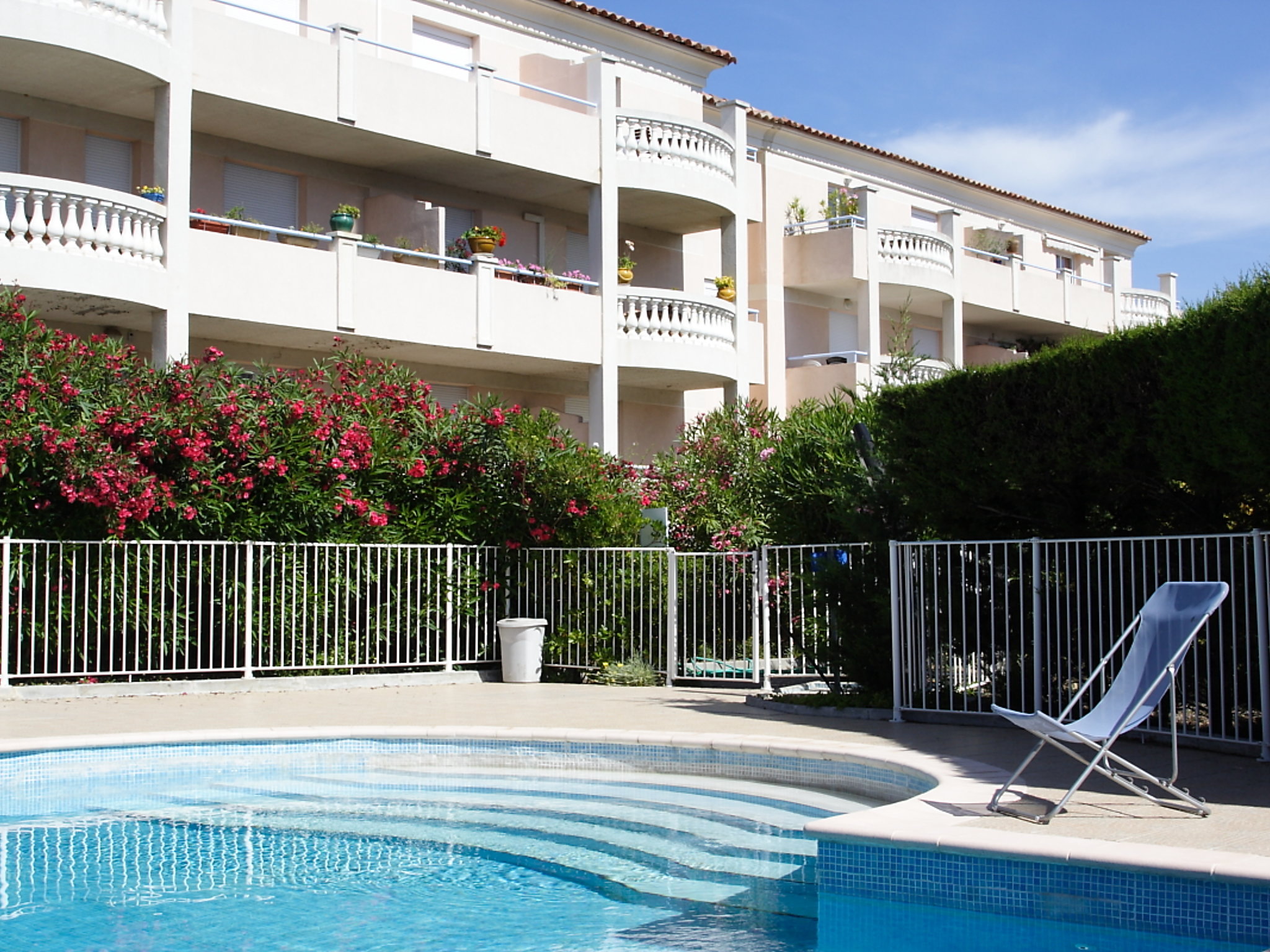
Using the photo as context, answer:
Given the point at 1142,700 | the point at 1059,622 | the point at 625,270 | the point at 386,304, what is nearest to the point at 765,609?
the point at 1059,622

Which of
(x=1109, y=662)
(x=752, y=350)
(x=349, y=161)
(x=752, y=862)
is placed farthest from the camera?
(x=752, y=350)

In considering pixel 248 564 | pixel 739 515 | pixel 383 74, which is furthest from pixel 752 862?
pixel 383 74

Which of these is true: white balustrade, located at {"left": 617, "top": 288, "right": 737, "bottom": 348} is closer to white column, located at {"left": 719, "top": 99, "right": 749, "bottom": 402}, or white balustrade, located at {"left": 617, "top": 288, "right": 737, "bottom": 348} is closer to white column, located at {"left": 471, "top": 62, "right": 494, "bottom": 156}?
white column, located at {"left": 719, "top": 99, "right": 749, "bottom": 402}

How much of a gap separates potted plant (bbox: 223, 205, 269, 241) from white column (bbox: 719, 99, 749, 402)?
864 centimetres

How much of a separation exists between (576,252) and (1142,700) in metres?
20.2

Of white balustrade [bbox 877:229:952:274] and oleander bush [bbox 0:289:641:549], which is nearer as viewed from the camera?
oleander bush [bbox 0:289:641:549]

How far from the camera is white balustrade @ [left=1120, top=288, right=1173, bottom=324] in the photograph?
35.6 metres

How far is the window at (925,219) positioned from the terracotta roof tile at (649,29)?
307 inches

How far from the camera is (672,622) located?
52.3 feet

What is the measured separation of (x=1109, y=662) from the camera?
10.5 m

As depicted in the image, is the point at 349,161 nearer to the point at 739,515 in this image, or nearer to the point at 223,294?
the point at 223,294

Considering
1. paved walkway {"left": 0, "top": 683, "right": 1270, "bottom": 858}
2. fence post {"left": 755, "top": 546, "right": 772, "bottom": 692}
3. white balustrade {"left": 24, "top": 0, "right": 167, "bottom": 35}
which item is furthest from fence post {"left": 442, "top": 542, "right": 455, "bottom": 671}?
white balustrade {"left": 24, "top": 0, "right": 167, "bottom": 35}

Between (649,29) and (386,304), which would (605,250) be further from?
(649,29)

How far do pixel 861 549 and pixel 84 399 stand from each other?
824cm
